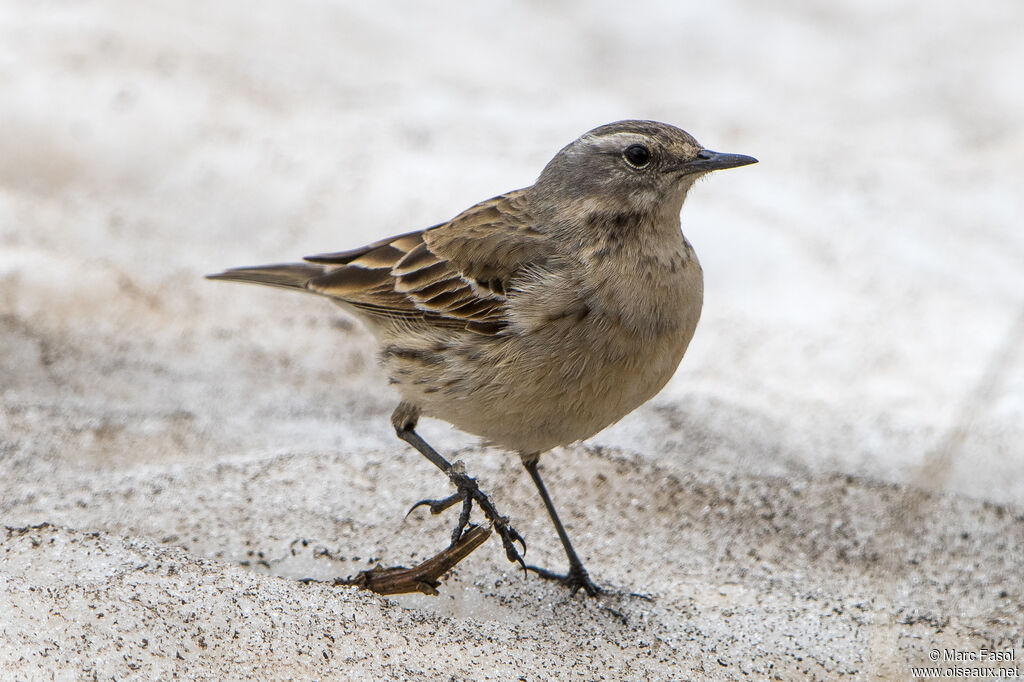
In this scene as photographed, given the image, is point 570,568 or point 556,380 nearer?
point 556,380

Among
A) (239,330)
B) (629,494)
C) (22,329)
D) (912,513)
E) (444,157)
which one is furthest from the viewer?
(444,157)

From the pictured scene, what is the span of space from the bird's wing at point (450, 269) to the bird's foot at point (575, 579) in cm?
110

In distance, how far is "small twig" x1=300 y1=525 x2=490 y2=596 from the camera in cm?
464

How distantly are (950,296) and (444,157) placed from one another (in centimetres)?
359

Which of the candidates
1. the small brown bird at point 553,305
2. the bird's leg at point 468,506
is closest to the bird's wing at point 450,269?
the small brown bird at point 553,305

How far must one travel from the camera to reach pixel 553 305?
4.94m

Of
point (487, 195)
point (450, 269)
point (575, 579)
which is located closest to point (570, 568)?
point (575, 579)

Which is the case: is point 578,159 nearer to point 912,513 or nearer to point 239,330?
point 912,513

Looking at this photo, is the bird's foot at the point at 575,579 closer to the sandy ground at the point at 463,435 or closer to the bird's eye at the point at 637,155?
the sandy ground at the point at 463,435

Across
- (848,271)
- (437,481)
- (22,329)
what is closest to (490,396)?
(437,481)

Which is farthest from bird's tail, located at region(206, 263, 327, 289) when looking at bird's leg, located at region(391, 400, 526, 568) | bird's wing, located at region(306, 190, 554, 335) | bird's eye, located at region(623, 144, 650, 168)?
bird's eye, located at region(623, 144, 650, 168)

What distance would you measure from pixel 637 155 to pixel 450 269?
1.03m

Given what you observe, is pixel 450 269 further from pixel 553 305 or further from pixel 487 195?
pixel 487 195

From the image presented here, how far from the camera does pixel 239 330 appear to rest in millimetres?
7238
